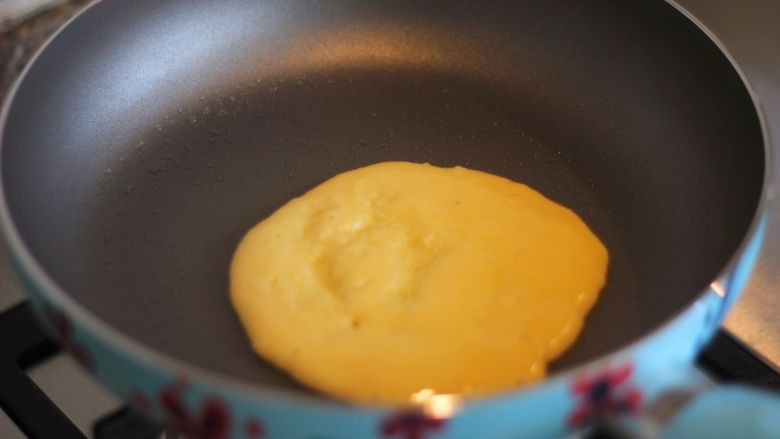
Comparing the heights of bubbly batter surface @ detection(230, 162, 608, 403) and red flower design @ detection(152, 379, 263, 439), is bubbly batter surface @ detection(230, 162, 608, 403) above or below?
above

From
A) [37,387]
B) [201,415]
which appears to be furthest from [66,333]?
[37,387]

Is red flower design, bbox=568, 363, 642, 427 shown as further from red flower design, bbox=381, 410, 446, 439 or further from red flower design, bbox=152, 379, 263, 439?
red flower design, bbox=152, 379, 263, 439

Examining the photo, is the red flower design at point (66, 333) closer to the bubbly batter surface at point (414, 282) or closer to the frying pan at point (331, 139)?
the frying pan at point (331, 139)

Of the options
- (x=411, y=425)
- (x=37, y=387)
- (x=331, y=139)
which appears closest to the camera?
(x=411, y=425)

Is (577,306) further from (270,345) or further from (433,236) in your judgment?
(270,345)

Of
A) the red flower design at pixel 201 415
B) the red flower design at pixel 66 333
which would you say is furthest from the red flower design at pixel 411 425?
the red flower design at pixel 66 333

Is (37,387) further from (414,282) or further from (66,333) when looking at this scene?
(414,282)

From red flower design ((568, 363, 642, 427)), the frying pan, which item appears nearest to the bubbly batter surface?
the frying pan
